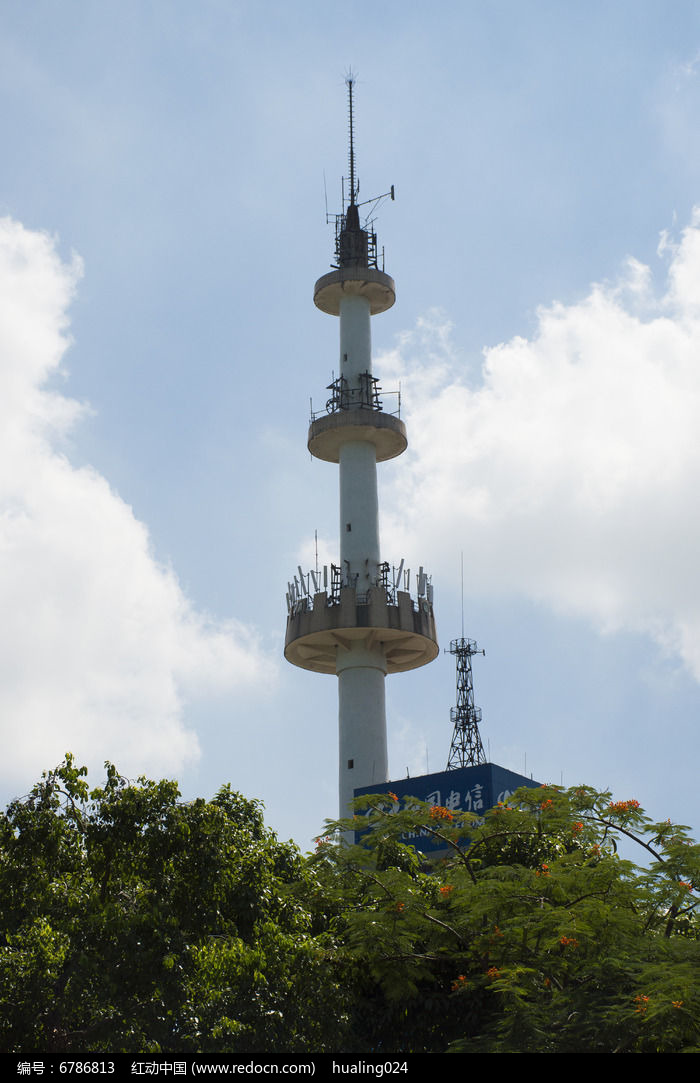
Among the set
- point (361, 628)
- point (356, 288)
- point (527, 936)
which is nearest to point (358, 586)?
point (361, 628)

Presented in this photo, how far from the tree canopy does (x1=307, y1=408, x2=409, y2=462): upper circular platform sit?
2774cm

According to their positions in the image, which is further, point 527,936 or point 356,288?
point 356,288

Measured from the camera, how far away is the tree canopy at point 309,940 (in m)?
20.1

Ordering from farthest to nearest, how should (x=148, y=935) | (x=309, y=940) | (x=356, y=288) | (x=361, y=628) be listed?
(x=356, y=288)
(x=361, y=628)
(x=309, y=940)
(x=148, y=935)

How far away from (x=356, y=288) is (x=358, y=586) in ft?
46.1

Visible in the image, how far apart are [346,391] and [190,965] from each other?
1406 inches

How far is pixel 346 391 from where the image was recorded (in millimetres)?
53812

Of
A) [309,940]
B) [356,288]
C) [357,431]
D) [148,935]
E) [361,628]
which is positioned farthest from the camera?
[356,288]

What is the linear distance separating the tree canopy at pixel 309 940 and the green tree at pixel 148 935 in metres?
0.03

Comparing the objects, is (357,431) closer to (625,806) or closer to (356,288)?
(356,288)

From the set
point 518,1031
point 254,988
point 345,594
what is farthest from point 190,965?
point 345,594

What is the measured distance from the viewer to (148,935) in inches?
815

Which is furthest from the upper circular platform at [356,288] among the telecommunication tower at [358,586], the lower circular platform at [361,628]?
the lower circular platform at [361,628]
